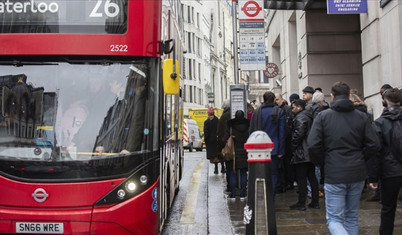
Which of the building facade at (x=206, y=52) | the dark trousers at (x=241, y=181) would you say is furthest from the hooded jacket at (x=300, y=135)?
the building facade at (x=206, y=52)

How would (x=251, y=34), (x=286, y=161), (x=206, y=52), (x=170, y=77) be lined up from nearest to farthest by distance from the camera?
1. (x=170, y=77)
2. (x=286, y=161)
3. (x=251, y=34)
4. (x=206, y=52)

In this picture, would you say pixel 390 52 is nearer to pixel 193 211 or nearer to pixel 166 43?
pixel 193 211

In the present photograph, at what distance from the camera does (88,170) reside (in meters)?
5.18

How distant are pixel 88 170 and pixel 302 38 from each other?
38.4 ft

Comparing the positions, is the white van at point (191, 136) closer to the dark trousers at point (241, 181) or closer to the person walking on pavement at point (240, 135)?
the dark trousers at point (241, 181)

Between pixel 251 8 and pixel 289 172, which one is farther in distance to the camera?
pixel 251 8

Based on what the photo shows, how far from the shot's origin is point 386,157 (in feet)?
17.0

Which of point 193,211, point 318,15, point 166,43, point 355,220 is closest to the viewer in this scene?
point 355,220

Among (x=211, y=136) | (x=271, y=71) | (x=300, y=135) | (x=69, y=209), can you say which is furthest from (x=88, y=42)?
(x=271, y=71)

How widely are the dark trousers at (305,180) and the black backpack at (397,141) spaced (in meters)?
2.78

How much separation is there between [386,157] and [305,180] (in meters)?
2.89

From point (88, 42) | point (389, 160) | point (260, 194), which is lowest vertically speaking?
point (260, 194)

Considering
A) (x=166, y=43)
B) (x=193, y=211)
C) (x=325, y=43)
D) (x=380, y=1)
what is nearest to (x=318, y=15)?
(x=325, y=43)

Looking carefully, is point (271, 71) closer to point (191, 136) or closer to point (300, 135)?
point (300, 135)
